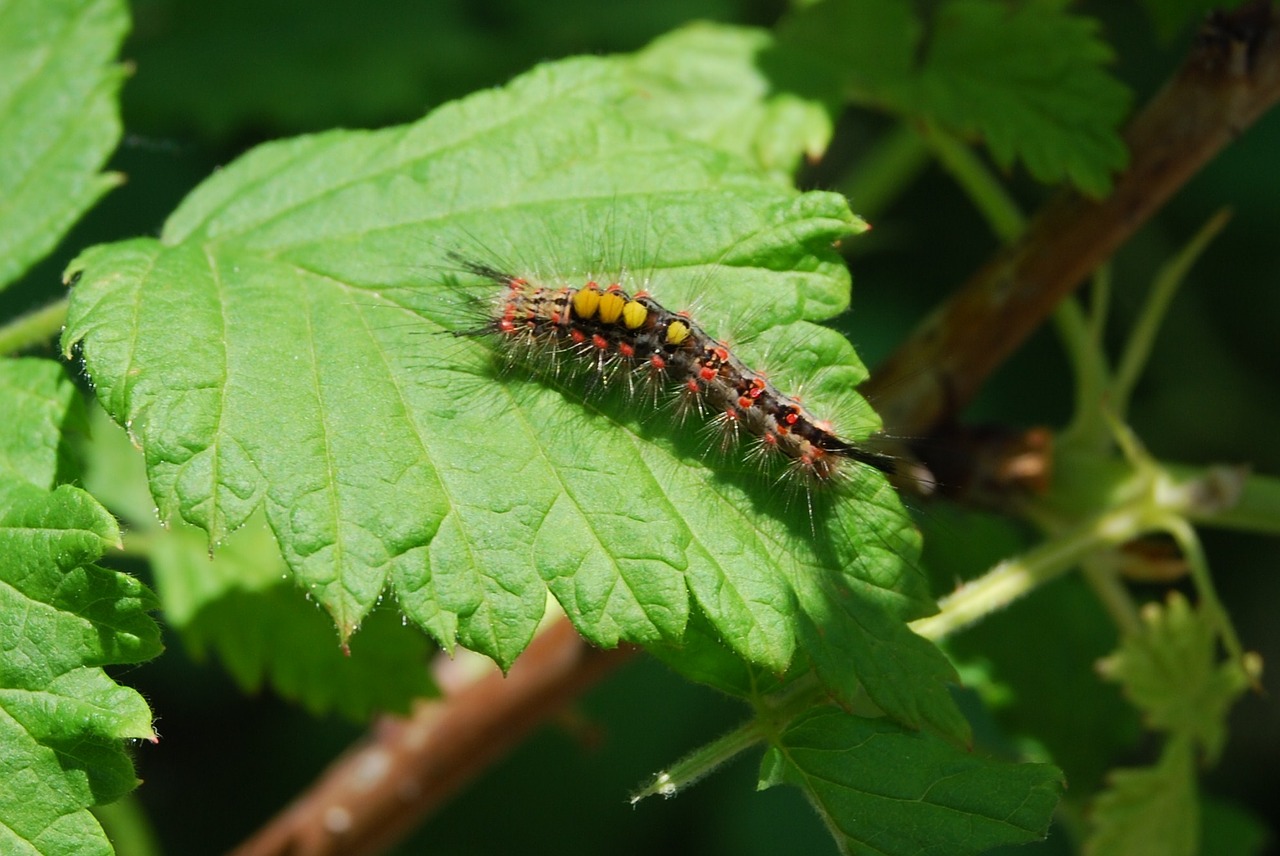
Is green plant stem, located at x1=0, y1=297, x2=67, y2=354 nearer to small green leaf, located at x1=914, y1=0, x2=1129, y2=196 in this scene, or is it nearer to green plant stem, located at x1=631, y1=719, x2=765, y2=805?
green plant stem, located at x1=631, y1=719, x2=765, y2=805

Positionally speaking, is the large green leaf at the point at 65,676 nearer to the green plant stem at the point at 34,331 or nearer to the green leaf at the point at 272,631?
the green plant stem at the point at 34,331

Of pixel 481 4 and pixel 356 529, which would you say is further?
pixel 481 4

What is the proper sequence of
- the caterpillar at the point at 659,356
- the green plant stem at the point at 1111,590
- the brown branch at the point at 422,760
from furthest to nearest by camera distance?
the brown branch at the point at 422,760
the green plant stem at the point at 1111,590
the caterpillar at the point at 659,356

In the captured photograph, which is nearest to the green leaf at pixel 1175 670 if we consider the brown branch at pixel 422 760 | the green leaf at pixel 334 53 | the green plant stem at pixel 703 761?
the green plant stem at pixel 703 761

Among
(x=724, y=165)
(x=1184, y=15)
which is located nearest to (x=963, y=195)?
(x=1184, y=15)

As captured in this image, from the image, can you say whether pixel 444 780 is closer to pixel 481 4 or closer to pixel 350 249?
pixel 350 249

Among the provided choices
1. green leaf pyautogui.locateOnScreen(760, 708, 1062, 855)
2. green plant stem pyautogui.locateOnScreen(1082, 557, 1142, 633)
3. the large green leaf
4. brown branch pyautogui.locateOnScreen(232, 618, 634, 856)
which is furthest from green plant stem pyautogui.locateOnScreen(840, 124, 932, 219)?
the large green leaf

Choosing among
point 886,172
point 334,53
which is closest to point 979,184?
point 886,172
